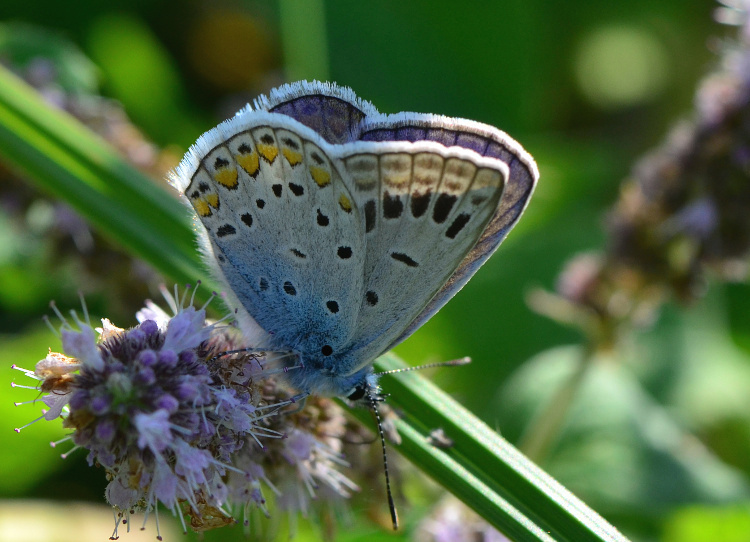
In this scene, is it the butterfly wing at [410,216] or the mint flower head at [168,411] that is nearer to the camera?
the mint flower head at [168,411]

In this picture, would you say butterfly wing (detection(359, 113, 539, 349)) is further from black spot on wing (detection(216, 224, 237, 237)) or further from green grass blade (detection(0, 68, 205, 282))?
green grass blade (detection(0, 68, 205, 282))

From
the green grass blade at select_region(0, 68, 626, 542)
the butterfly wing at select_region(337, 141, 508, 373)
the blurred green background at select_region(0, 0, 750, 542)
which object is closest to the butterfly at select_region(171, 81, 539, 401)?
the butterfly wing at select_region(337, 141, 508, 373)

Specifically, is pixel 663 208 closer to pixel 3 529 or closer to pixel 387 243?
pixel 387 243

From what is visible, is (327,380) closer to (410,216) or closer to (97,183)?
(410,216)

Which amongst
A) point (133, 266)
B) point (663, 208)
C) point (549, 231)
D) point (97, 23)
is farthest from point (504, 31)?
point (133, 266)

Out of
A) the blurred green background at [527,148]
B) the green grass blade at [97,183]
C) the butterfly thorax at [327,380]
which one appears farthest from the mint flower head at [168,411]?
the blurred green background at [527,148]

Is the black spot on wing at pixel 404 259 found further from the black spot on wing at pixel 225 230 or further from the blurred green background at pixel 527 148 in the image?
the blurred green background at pixel 527 148

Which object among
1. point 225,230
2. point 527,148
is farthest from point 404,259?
point 527,148
